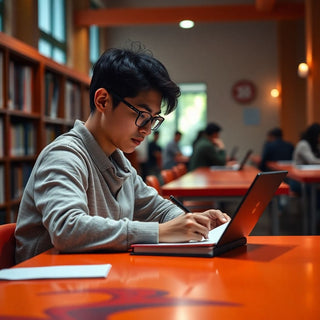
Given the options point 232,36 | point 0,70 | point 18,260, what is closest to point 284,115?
point 232,36

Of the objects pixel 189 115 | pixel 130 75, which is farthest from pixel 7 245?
pixel 189 115

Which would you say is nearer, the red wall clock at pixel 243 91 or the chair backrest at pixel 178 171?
the chair backrest at pixel 178 171

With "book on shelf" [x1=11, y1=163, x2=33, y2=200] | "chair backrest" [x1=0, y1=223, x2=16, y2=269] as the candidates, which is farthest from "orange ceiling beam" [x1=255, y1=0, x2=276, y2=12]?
"chair backrest" [x1=0, y1=223, x2=16, y2=269]

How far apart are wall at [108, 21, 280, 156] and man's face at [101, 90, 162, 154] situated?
36.6 ft

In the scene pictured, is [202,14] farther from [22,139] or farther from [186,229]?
[186,229]

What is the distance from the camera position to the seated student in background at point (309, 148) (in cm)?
603

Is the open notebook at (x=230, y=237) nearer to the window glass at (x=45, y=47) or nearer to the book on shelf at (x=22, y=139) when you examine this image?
the book on shelf at (x=22, y=139)

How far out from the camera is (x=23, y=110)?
4.34 m

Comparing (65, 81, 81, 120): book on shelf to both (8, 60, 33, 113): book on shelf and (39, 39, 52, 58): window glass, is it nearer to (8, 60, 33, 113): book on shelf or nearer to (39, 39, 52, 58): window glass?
(8, 60, 33, 113): book on shelf

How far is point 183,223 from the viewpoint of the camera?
1.24 m

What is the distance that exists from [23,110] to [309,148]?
131 inches

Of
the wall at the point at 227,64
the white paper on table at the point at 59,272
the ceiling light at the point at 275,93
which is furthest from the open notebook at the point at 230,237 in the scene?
the wall at the point at 227,64

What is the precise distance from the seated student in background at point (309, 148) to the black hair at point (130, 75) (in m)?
4.67

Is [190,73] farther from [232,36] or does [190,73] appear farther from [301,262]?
[301,262]
